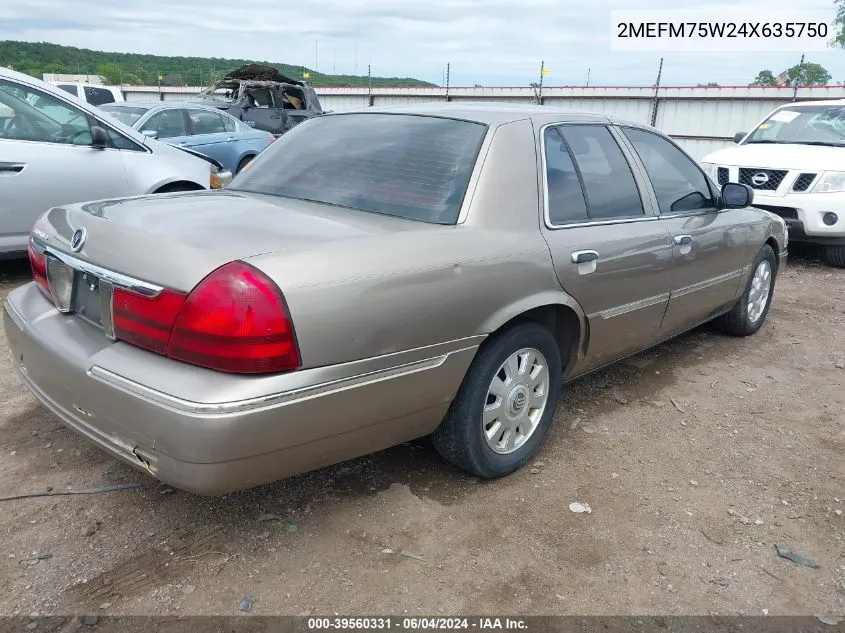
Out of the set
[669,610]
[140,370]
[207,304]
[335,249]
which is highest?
[335,249]

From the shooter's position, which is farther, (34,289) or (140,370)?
(34,289)

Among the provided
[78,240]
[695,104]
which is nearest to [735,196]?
[78,240]

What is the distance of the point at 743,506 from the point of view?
2.95 m

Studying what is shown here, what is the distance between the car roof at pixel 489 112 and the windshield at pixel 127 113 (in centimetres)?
712

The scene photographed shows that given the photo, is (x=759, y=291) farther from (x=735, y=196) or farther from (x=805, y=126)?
(x=805, y=126)

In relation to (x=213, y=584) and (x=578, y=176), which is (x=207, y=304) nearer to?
(x=213, y=584)

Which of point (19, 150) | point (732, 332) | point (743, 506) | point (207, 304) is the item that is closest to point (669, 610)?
point (743, 506)

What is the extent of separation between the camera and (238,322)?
2.09 m

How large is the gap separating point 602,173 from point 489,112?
0.69 meters

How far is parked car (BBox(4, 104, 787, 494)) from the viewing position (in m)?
2.13

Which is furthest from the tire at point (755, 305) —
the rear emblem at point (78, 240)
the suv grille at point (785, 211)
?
the rear emblem at point (78, 240)

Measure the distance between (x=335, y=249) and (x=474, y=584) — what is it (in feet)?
4.01

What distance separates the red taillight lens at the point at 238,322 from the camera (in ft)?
6.88

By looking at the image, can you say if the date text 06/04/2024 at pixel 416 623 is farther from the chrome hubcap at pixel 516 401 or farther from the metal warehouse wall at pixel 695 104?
the metal warehouse wall at pixel 695 104
